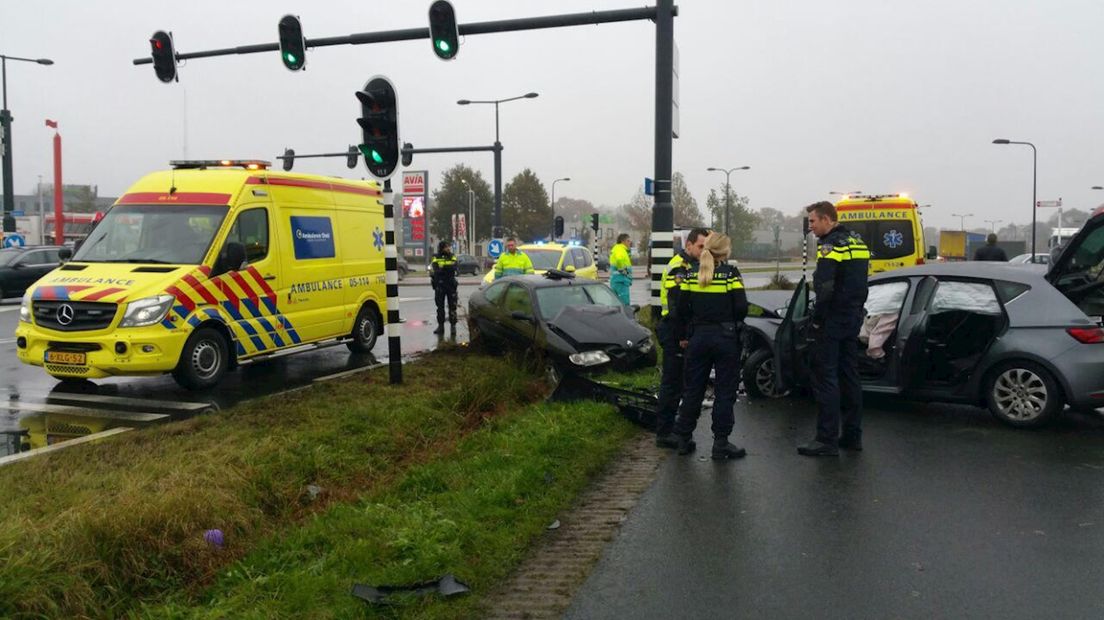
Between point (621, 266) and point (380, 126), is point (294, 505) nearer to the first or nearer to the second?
point (380, 126)

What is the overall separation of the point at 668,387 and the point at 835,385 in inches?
51.4

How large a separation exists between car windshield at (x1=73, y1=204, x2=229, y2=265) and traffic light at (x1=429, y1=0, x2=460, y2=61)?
16.4 ft

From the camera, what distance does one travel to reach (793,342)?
7703 millimetres

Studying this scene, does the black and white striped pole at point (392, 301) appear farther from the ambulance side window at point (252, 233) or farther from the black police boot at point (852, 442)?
the black police boot at point (852, 442)

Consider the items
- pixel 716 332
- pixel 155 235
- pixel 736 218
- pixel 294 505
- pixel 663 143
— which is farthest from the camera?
pixel 736 218

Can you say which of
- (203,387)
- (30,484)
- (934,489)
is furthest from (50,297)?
(934,489)

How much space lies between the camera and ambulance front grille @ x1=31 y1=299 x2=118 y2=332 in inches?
342

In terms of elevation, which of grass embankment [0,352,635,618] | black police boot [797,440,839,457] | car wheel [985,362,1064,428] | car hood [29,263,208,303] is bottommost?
black police boot [797,440,839,457]

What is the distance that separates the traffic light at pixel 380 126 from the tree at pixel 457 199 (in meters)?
68.9

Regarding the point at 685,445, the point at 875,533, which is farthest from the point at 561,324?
the point at 875,533

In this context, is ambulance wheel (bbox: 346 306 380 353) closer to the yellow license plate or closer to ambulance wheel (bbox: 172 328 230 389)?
ambulance wheel (bbox: 172 328 230 389)

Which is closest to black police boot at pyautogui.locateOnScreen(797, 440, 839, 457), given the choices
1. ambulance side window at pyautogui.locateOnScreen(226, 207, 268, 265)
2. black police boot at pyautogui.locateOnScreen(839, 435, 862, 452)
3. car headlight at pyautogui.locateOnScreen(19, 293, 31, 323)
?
black police boot at pyautogui.locateOnScreen(839, 435, 862, 452)

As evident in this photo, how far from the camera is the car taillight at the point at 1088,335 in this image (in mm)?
6941

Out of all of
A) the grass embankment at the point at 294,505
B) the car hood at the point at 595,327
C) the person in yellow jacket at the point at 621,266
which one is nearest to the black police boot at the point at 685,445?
the grass embankment at the point at 294,505
